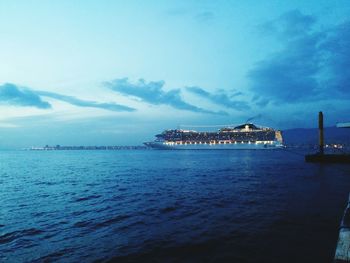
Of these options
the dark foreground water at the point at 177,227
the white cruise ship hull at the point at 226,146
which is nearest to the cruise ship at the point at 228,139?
the white cruise ship hull at the point at 226,146

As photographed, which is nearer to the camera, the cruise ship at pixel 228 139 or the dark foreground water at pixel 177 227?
the dark foreground water at pixel 177 227

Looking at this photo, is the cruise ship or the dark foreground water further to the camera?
the cruise ship

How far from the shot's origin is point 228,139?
13638 cm

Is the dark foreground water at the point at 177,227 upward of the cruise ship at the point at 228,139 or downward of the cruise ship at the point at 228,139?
downward

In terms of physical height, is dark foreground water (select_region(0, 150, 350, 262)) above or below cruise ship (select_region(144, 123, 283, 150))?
below

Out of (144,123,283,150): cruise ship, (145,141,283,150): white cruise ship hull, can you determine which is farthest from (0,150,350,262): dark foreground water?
(145,141,283,150): white cruise ship hull

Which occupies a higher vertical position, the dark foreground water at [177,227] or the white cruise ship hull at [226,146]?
the white cruise ship hull at [226,146]

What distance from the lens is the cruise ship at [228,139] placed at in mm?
133000

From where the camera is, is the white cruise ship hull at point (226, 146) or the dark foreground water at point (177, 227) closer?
the dark foreground water at point (177, 227)

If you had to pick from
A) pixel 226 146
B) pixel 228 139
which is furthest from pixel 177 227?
pixel 226 146

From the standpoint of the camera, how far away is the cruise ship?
133000 millimetres

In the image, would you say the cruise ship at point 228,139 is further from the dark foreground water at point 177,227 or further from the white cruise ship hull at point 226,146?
the dark foreground water at point 177,227

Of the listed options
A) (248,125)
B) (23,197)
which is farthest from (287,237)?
(248,125)

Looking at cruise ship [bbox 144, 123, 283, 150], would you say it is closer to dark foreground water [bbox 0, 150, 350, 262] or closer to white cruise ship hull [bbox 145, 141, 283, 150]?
white cruise ship hull [bbox 145, 141, 283, 150]
